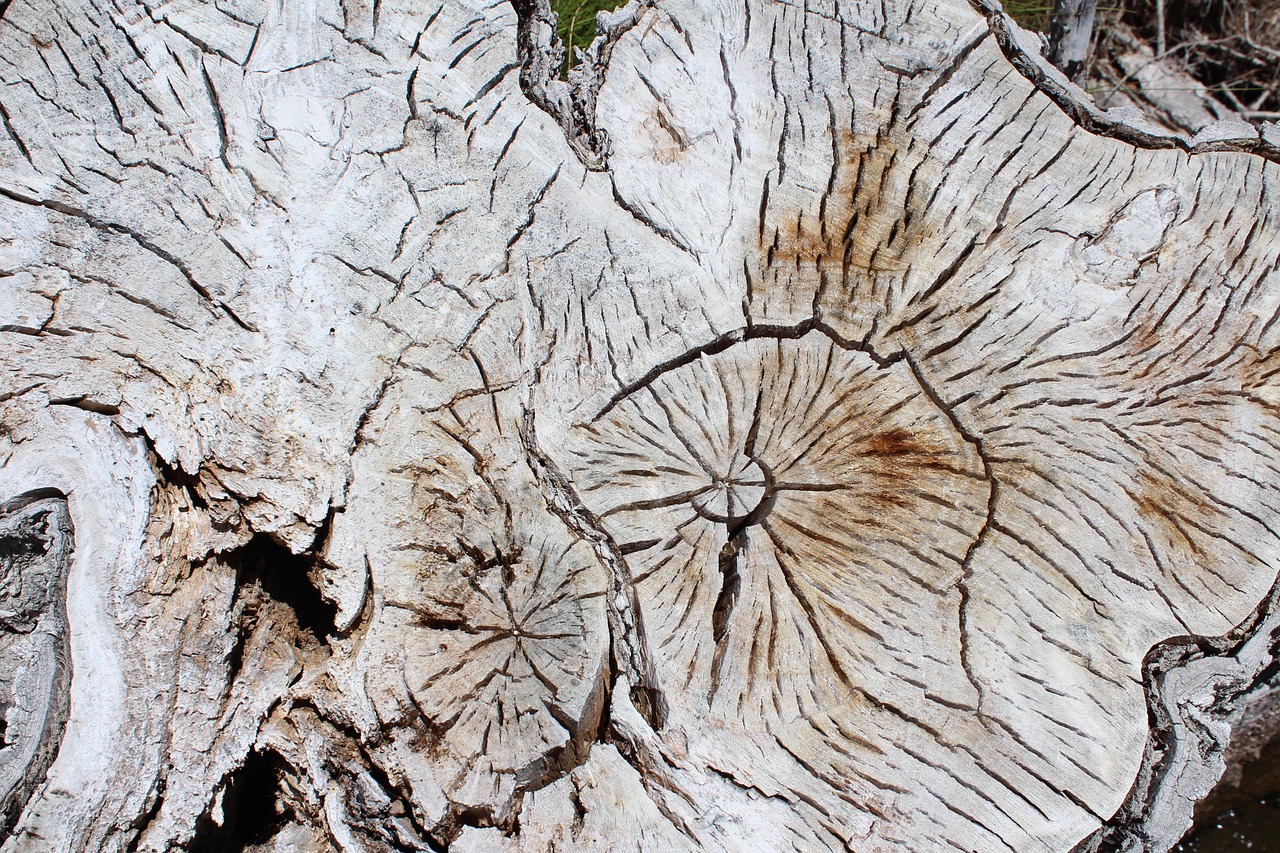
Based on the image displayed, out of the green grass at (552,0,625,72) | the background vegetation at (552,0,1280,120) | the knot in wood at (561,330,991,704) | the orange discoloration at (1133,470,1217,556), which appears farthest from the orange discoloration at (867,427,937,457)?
the background vegetation at (552,0,1280,120)

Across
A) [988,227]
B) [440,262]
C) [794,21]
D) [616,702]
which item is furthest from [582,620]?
[794,21]

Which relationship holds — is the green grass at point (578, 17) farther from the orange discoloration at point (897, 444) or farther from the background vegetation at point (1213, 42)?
the background vegetation at point (1213, 42)

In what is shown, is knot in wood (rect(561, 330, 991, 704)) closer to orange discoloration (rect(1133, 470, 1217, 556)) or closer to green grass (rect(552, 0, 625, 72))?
orange discoloration (rect(1133, 470, 1217, 556))

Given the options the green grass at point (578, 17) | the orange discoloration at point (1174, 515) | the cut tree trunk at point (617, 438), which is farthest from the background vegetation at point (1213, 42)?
the orange discoloration at point (1174, 515)

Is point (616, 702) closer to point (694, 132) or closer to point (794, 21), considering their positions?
point (694, 132)

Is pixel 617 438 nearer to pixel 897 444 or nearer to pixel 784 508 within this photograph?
pixel 784 508

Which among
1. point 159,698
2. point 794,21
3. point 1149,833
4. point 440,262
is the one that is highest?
point 794,21

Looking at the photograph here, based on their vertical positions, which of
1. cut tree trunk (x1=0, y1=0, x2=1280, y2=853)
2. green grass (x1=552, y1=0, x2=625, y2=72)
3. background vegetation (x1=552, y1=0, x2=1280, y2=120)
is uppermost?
background vegetation (x1=552, y1=0, x2=1280, y2=120)
